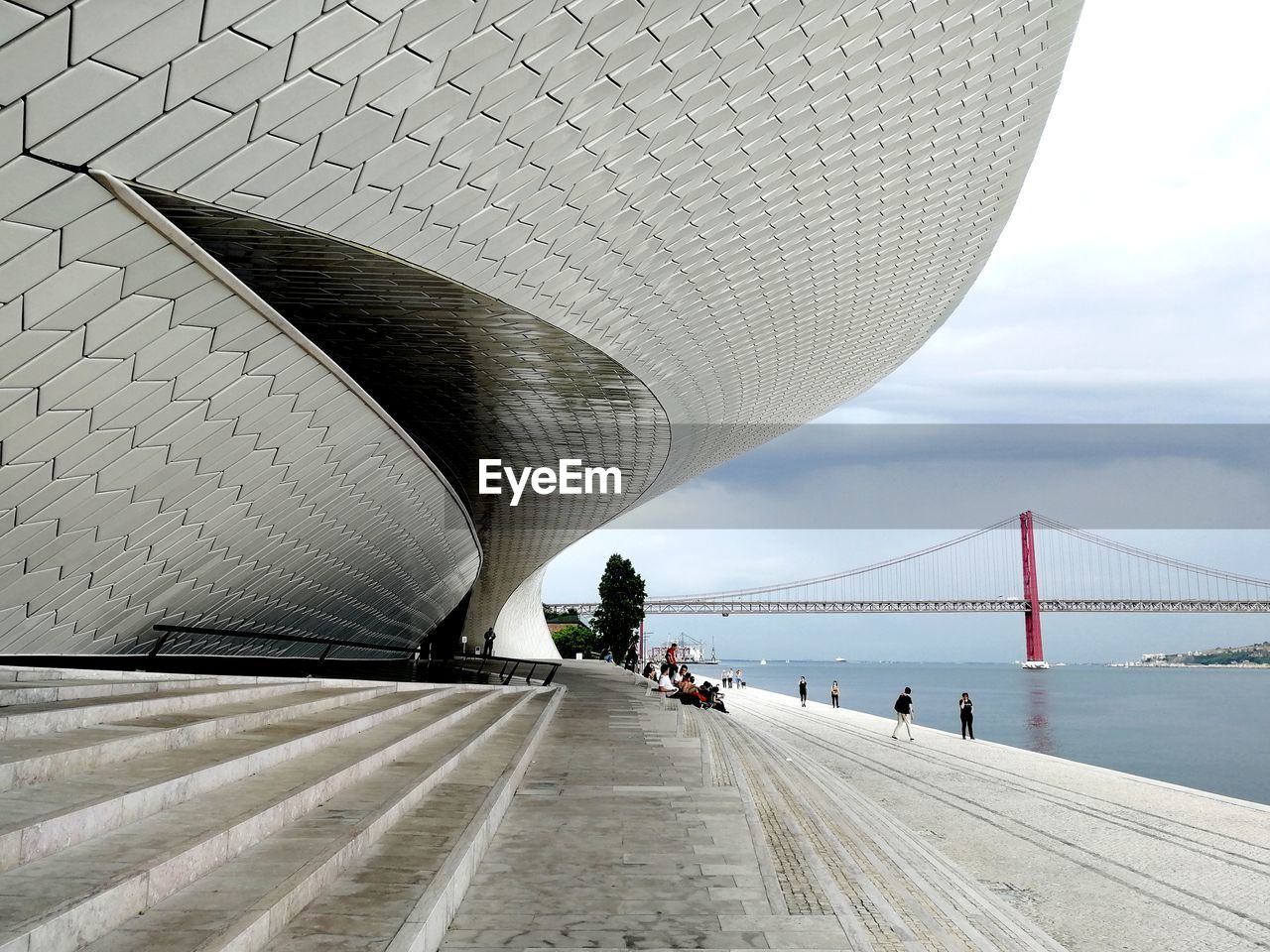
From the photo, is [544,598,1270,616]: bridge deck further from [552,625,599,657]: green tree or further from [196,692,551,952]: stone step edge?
[196,692,551,952]: stone step edge

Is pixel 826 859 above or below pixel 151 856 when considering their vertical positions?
below

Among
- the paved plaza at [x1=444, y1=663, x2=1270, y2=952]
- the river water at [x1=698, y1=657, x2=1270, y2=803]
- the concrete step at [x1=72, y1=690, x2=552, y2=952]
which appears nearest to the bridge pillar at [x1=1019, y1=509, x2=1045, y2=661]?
the river water at [x1=698, y1=657, x2=1270, y2=803]

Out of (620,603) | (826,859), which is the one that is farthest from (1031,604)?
(826,859)

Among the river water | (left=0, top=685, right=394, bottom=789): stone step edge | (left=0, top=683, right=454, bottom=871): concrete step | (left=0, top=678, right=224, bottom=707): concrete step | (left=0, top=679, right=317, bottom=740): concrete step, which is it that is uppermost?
(left=0, top=678, right=224, bottom=707): concrete step

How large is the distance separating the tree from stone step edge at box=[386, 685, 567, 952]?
1643 inches

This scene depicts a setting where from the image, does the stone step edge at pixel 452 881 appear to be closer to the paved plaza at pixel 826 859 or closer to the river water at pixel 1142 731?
the paved plaza at pixel 826 859

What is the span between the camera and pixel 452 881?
12.3 ft

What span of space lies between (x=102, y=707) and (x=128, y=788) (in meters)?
1.60

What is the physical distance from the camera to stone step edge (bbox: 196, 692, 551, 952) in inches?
107

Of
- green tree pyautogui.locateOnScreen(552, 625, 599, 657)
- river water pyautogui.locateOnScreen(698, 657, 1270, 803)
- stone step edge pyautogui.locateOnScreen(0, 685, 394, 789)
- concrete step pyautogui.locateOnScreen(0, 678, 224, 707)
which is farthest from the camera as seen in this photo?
green tree pyautogui.locateOnScreen(552, 625, 599, 657)

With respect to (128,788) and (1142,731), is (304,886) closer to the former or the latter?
(128,788)

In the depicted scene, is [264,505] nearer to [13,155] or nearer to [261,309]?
[261,309]

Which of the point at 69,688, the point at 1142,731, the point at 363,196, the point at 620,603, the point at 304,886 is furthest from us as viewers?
the point at 620,603

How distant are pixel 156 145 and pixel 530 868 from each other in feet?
14.9
